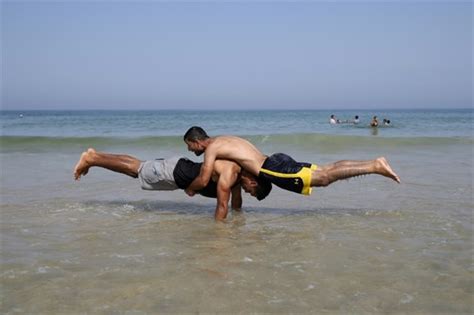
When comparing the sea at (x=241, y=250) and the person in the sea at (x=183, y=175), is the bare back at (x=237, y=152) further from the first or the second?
the sea at (x=241, y=250)

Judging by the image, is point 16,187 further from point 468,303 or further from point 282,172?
point 468,303

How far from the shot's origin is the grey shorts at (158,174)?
6.15m

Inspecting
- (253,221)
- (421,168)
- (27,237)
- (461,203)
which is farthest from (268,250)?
(421,168)

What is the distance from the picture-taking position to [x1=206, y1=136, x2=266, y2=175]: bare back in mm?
5711

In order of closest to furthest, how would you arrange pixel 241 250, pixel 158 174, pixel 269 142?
pixel 241 250 → pixel 158 174 → pixel 269 142

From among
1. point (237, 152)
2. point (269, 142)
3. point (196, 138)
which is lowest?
point (269, 142)

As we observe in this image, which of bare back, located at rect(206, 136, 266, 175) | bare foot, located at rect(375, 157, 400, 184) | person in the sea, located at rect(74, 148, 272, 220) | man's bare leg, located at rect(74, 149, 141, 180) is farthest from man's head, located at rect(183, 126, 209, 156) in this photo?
bare foot, located at rect(375, 157, 400, 184)

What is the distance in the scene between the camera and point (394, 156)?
1252 cm

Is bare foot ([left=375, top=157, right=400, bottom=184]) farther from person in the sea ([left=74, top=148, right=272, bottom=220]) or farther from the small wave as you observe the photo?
the small wave

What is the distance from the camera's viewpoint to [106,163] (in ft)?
21.2

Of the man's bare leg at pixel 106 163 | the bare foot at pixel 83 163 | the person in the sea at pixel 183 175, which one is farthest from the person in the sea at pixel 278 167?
the bare foot at pixel 83 163

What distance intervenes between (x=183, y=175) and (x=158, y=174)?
0.36m

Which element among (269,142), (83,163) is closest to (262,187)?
(83,163)

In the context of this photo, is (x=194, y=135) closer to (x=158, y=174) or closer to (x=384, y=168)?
(x=158, y=174)
